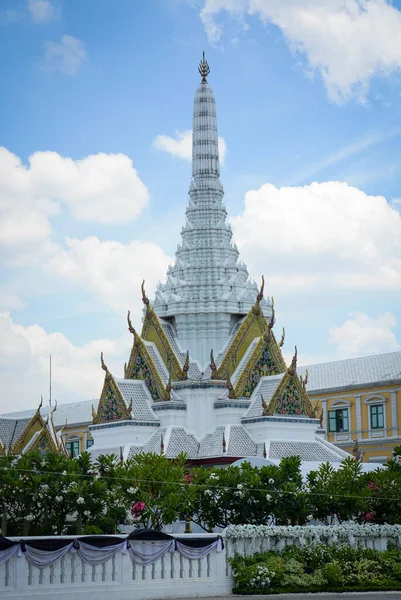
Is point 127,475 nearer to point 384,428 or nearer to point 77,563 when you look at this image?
point 77,563

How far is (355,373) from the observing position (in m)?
68.4

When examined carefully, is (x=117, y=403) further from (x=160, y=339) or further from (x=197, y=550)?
(x=197, y=550)

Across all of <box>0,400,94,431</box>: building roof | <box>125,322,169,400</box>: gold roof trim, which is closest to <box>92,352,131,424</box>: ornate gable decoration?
<box>125,322,169,400</box>: gold roof trim

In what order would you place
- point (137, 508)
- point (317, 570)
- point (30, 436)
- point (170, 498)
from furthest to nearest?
point (30, 436) < point (137, 508) < point (170, 498) < point (317, 570)

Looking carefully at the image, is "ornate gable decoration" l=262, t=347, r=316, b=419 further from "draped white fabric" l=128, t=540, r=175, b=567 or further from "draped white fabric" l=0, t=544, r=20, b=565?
"draped white fabric" l=0, t=544, r=20, b=565

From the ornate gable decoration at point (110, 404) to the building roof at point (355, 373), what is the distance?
74.1 feet

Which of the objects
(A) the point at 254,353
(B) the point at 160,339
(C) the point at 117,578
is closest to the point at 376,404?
(A) the point at 254,353

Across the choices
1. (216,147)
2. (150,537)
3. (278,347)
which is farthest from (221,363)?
(150,537)

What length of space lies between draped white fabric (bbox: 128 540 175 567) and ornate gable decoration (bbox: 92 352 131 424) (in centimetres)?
1616

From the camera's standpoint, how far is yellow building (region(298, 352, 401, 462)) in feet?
212

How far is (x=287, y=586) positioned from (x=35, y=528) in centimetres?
862

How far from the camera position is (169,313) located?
162 feet

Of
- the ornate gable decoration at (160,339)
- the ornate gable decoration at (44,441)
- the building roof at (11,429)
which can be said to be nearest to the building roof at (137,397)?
the ornate gable decoration at (160,339)

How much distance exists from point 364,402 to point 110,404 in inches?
911
